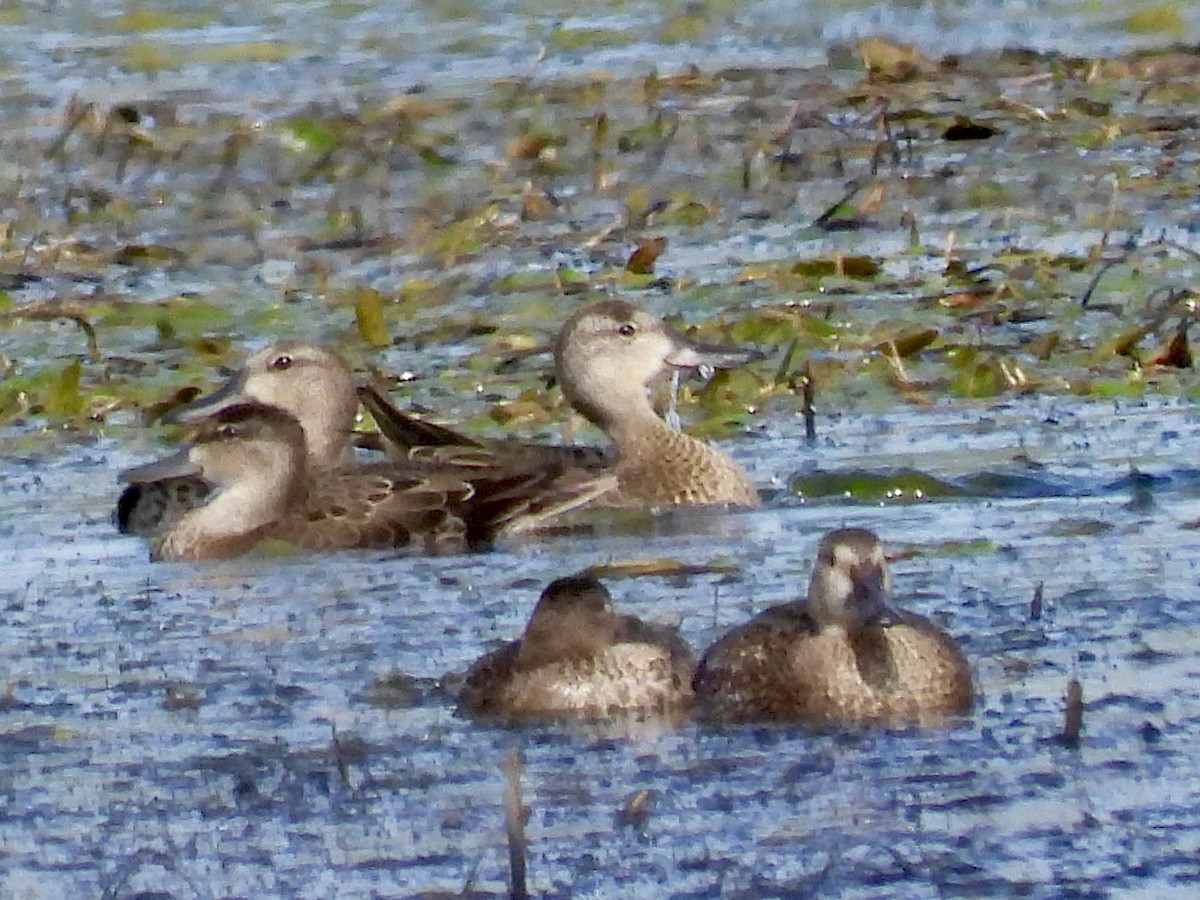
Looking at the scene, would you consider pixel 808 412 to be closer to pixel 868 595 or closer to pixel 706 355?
pixel 706 355

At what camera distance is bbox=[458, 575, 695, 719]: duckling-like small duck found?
23.9 feet

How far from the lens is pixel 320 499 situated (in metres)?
10.0

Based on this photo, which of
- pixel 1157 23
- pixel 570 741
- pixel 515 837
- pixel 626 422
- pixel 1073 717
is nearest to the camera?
pixel 515 837

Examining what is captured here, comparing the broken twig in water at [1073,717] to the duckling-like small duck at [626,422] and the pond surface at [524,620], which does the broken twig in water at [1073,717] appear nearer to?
the pond surface at [524,620]

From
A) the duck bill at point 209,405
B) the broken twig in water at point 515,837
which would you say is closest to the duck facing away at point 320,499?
the duck bill at point 209,405

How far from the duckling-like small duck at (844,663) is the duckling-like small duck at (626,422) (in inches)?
101

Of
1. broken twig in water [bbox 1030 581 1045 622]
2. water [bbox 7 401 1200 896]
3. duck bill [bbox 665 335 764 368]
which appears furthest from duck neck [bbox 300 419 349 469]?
broken twig in water [bbox 1030 581 1045 622]

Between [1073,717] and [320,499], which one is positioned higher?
[1073,717]

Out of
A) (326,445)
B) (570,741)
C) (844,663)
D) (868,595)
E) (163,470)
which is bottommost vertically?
(326,445)

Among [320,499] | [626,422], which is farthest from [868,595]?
[626,422]

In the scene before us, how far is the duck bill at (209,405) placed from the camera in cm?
1078

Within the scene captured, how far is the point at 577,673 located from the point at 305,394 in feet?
12.1

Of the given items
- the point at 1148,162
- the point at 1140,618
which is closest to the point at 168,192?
the point at 1148,162

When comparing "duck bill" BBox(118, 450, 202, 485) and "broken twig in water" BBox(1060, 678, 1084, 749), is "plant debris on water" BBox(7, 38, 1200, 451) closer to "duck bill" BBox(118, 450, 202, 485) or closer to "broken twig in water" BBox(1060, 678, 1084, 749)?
"duck bill" BBox(118, 450, 202, 485)
